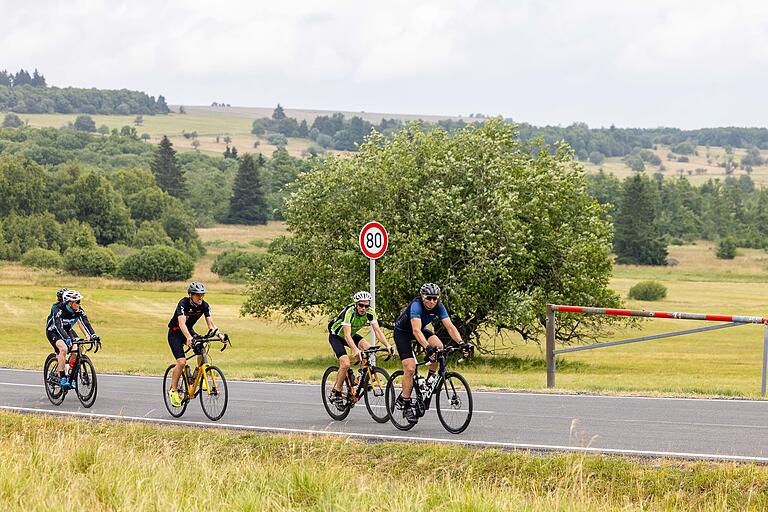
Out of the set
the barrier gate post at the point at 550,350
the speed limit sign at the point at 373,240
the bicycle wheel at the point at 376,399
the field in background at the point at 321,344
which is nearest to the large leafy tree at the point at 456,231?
the field in background at the point at 321,344

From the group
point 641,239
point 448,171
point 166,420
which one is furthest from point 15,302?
point 641,239

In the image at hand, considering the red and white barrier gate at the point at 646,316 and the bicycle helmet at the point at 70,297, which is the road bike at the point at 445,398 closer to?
the bicycle helmet at the point at 70,297

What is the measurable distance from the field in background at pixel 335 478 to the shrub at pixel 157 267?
85.8 meters

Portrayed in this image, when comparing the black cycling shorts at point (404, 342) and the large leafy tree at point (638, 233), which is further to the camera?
the large leafy tree at point (638, 233)

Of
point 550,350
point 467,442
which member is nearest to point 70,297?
point 467,442

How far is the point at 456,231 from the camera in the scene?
3281cm

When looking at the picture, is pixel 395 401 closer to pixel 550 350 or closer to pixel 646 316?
pixel 550 350

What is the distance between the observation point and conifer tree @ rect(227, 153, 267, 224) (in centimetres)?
17312

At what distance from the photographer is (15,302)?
63.4 meters

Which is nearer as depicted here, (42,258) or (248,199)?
(42,258)

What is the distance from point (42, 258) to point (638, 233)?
69318 mm

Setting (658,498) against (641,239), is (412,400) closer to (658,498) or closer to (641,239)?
(658,498)

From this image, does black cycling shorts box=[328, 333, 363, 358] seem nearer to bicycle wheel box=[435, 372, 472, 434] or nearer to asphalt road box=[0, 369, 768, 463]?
asphalt road box=[0, 369, 768, 463]

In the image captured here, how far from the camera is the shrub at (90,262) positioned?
105438 millimetres
